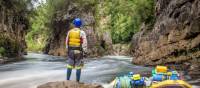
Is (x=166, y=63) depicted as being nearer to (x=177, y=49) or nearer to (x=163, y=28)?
(x=177, y=49)

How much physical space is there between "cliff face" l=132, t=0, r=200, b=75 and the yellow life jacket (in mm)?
9687

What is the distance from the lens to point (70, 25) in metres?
56.1

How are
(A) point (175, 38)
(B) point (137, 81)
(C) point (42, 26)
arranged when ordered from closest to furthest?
1. (B) point (137, 81)
2. (A) point (175, 38)
3. (C) point (42, 26)

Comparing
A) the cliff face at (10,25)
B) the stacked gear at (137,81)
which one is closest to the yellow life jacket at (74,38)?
the stacked gear at (137,81)

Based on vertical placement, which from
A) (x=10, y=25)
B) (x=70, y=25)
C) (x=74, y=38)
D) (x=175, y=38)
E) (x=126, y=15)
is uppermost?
(x=126, y=15)

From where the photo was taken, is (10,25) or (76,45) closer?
(76,45)

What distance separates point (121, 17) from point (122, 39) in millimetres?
8830

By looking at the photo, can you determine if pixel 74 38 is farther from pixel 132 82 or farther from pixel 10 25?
pixel 10 25

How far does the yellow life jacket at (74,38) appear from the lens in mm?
13781

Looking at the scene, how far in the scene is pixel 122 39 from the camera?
7350 centimetres

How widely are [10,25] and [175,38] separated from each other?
2178cm

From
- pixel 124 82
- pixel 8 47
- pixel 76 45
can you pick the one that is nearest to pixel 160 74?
pixel 124 82

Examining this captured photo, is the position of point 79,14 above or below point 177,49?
above

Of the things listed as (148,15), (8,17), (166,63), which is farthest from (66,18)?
(166,63)
